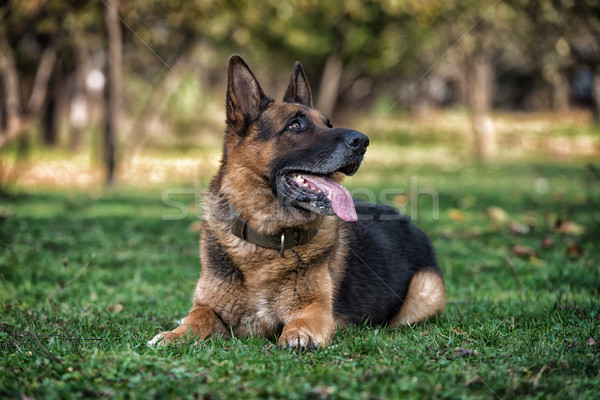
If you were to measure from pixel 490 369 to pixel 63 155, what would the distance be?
2139cm

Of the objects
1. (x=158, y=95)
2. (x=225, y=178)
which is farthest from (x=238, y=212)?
(x=158, y=95)

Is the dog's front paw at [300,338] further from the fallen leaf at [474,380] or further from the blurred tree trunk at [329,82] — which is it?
the blurred tree trunk at [329,82]

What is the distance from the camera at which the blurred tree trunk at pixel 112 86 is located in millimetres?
13633

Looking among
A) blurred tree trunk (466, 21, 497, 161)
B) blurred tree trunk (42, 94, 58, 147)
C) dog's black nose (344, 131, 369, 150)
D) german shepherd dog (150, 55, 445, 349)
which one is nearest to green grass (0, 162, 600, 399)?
german shepherd dog (150, 55, 445, 349)

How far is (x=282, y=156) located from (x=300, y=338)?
56.9 inches

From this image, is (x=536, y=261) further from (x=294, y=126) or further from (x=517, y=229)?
(x=294, y=126)

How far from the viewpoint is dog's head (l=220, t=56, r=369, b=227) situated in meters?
4.22

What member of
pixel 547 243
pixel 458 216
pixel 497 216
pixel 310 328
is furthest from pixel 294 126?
pixel 497 216

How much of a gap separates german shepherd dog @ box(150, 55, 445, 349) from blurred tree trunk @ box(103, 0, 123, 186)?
10.4 meters

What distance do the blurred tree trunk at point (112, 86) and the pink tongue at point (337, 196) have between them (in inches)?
430

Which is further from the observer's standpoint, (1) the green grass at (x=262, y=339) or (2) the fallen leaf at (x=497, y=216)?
(2) the fallen leaf at (x=497, y=216)

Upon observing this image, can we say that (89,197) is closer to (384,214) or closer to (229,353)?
(384,214)

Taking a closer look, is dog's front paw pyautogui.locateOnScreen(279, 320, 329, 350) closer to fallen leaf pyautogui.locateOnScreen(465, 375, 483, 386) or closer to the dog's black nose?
fallen leaf pyautogui.locateOnScreen(465, 375, 483, 386)

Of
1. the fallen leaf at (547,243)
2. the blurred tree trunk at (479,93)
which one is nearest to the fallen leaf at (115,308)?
the fallen leaf at (547,243)
